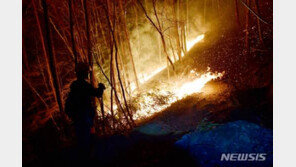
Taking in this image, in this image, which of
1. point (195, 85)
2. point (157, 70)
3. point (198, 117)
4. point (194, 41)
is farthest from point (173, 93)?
point (194, 41)

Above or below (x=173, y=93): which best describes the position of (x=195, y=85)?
above

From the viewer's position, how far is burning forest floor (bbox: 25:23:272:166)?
2.61 m

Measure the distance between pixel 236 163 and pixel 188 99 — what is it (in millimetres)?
2264

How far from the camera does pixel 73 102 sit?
8.21 ft

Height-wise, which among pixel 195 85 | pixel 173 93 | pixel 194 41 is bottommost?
pixel 173 93

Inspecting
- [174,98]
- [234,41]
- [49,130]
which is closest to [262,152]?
[174,98]

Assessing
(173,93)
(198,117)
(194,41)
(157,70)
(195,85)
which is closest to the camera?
(198,117)

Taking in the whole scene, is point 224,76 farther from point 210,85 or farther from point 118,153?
point 118,153

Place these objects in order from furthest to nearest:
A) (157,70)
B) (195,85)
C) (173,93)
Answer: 1. (157,70)
2. (173,93)
3. (195,85)

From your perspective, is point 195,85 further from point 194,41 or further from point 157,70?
point 194,41

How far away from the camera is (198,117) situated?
3.30m

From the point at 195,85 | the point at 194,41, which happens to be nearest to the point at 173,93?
the point at 195,85

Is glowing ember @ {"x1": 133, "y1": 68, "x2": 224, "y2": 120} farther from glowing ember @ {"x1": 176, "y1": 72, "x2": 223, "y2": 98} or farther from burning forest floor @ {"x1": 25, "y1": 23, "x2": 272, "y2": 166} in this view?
burning forest floor @ {"x1": 25, "y1": 23, "x2": 272, "y2": 166}

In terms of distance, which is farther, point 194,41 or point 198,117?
point 194,41
